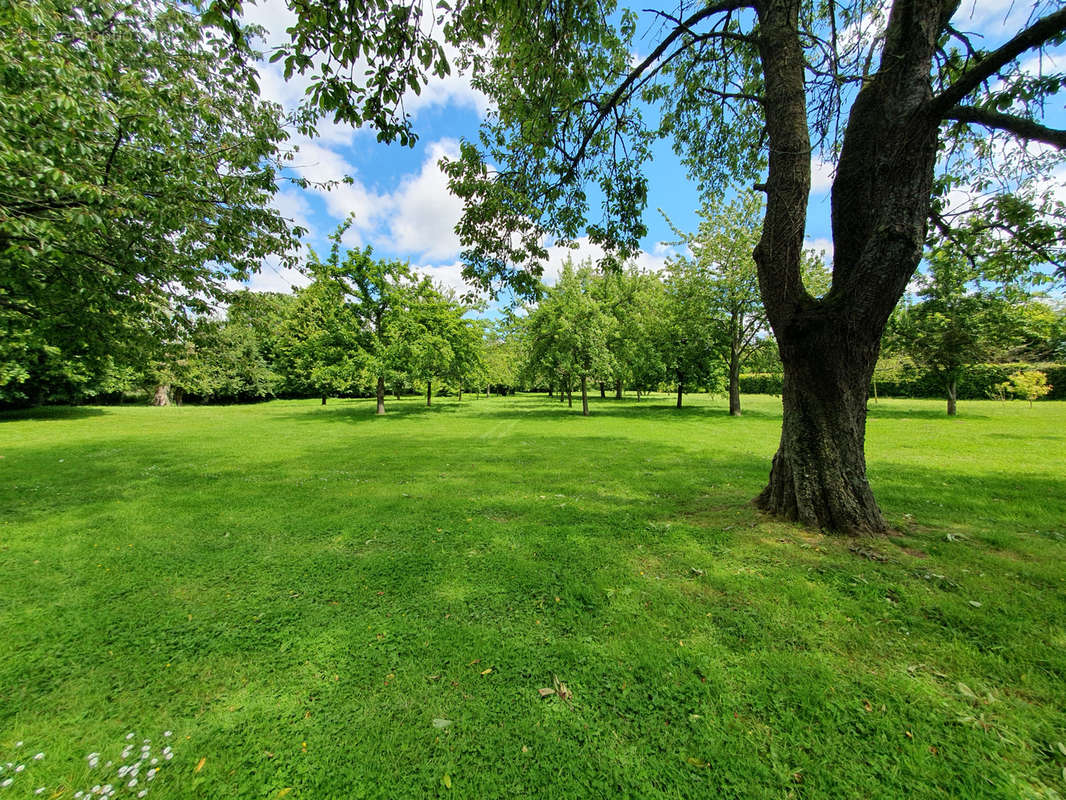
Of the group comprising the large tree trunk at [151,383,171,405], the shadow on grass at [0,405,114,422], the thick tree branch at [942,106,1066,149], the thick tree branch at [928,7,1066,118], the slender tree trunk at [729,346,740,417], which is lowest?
the shadow on grass at [0,405,114,422]

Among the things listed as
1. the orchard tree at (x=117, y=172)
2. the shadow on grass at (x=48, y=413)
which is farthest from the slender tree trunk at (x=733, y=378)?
the shadow on grass at (x=48, y=413)

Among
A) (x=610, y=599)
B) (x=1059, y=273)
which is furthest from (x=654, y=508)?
(x=1059, y=273)

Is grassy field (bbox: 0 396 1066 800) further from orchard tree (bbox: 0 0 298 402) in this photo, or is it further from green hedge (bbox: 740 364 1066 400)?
green hedge (bbox: 740 364 1066 400)

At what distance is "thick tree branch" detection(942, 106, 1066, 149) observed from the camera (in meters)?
3.21

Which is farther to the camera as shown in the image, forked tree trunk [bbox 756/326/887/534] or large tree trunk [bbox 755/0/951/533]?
forked tree trunk [bbox 756/326/887/534]

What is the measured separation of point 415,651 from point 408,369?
809 inches

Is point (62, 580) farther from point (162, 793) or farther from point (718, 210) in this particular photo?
point (718, 210)

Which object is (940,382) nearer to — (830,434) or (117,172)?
(830,434)

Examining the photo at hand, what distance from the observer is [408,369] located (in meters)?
22.2

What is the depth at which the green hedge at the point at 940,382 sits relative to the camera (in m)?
19.8

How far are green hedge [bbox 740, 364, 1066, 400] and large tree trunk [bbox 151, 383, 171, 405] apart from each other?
152 ft

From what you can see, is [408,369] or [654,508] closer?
[654,508]

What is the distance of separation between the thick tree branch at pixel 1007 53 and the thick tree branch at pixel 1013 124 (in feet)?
0.50

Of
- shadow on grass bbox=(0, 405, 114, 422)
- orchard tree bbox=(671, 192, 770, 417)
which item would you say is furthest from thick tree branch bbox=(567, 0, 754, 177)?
shadow on grass bbox=(0, 405, 114, 422)
